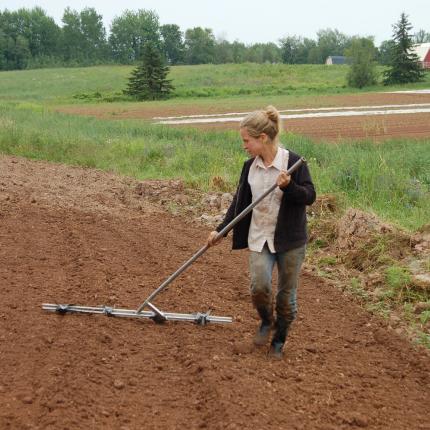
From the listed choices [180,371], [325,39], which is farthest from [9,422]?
[325,39]

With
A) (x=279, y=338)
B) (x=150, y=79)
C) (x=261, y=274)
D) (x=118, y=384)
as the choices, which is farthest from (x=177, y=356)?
(x=150, y=79)

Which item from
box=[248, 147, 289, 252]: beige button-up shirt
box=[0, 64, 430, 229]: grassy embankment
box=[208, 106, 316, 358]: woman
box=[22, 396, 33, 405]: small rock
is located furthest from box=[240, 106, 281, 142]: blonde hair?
box=[0, 64, 430, 229]: grassy embankment

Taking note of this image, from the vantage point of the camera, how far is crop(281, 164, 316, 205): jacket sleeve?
3.69 m

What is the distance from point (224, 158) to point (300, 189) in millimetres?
8577

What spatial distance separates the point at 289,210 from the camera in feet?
12.8

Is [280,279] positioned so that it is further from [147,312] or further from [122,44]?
[122,44]

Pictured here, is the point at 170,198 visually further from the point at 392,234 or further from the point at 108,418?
the point at 108,418

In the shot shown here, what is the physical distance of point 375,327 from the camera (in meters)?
5.01

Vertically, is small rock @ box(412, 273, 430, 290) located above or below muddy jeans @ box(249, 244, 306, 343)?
below

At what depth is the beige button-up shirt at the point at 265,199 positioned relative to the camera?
154 inches

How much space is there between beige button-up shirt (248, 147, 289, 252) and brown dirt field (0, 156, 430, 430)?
0.83 meters

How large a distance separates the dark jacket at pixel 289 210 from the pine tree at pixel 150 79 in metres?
43.8

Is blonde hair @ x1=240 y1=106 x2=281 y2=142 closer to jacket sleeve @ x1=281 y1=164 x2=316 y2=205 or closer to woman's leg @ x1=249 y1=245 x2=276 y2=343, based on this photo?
jacket sleeve @ x1=281 y1=164 x2=316 y2=205

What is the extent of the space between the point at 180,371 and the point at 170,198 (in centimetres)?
580
